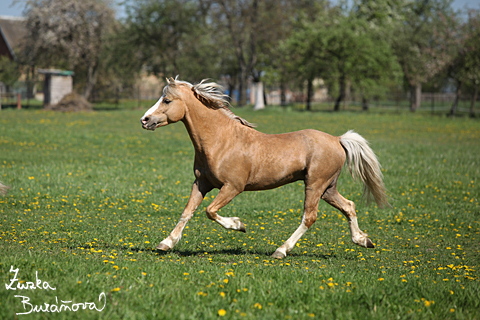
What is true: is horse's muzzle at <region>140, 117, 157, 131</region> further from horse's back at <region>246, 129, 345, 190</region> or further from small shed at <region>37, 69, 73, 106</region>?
small shed at <region>37, 69, 73, 106</region>

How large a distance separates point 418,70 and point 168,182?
138 ft

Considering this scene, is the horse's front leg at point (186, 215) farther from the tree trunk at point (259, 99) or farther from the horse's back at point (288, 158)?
the tree trunk at point (259, 99)

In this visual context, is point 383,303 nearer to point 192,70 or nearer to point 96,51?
point 96,51

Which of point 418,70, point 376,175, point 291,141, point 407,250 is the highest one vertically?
point 418,70

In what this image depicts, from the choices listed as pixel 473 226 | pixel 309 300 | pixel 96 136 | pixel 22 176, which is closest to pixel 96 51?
pixel 96 136

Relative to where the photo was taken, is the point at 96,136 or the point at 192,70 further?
the point at 192,70

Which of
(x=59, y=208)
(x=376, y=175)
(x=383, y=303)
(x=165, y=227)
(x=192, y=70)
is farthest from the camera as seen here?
(x=192, y=70)

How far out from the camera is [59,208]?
10.4m

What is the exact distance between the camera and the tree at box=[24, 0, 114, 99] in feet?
145

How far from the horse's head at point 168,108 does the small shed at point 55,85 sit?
37877 millimetres

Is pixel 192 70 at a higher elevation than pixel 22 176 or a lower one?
higher

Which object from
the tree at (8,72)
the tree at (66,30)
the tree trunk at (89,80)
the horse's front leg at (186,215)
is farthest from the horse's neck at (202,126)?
the tree at (8,72)

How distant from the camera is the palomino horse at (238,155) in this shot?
21.9 ft

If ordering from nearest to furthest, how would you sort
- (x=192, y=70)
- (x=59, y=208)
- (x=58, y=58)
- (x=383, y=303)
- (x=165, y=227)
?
(x=383, y=303), (x=165, y=227), (x=59, y=208), (x=58, y=58), (x=192, y=70)
